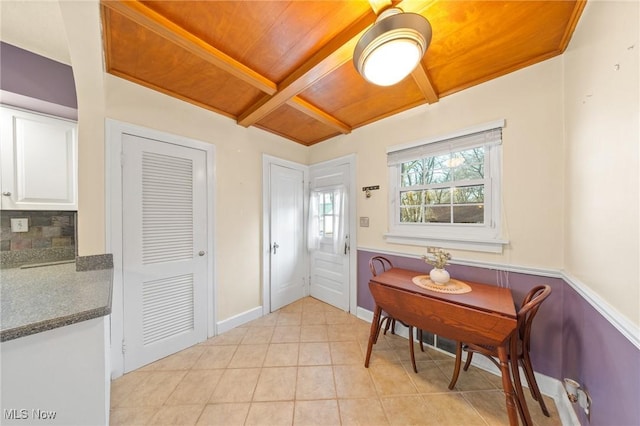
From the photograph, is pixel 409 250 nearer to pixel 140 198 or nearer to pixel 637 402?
pixel 637 402

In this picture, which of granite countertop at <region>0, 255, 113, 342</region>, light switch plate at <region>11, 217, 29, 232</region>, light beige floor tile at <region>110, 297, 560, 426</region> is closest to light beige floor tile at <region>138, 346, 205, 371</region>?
light beige floor tile at <region>110, 297, 560, 426</region>

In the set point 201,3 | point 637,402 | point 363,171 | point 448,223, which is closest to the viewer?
point 637,402

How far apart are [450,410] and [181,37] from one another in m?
2.83

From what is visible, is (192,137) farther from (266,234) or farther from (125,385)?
(125,385)

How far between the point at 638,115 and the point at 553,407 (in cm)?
178

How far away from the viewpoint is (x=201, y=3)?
1.08 m

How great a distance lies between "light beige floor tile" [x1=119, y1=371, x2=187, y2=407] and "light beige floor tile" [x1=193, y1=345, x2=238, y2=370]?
0.14 metres

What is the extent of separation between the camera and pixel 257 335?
7.19 ft

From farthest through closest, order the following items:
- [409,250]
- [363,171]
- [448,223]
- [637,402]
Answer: [363,171], [409,250], [448,223], [637,402]

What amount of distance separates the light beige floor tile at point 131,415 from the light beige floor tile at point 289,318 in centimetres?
125

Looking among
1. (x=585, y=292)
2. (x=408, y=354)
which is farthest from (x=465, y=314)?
(x=408, y=354)

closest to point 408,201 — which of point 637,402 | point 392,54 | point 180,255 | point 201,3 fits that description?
point 392,54

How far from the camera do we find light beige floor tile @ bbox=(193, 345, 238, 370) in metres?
1.75

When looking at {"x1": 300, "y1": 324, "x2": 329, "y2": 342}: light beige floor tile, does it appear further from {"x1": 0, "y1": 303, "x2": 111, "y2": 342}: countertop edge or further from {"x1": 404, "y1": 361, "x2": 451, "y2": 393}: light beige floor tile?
{"x1": 0, "y1": 303, "x2": 111, "y2": 342}: countertop edge
